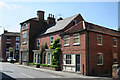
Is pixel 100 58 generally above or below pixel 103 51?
below

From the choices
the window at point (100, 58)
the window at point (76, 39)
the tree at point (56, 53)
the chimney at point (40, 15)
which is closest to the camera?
the window at point (100, 58)

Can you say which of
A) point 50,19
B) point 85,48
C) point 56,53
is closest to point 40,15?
point 50,19

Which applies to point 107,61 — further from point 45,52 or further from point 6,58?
point 6,58

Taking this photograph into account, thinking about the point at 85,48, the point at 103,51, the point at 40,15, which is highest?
the point at 40,15

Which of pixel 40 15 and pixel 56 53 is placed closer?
pixel 56 53

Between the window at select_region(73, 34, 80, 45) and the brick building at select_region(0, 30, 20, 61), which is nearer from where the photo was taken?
the window at select_region(73, 34, 80, 45)

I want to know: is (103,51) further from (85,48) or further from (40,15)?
(40,15)

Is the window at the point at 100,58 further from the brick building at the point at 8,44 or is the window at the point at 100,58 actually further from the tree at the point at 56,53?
the brick building at the point at 8,44

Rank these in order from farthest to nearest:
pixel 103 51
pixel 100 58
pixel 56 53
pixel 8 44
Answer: pixel 8 44 → pixel 56 53 → pixel 103 51 → pixel 100 58

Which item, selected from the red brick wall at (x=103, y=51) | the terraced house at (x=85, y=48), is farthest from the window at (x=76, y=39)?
the red brick wall at (x=103, y=51)

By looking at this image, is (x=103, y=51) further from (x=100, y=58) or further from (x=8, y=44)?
(x=8, y=44)

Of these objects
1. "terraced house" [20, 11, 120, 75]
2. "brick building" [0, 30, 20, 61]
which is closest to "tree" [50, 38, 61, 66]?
"terraced house" [20, 11, 120, 75]

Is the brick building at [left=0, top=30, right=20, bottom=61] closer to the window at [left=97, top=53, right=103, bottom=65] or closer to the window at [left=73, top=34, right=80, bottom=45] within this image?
the window at [left=73, top=34, right=80, bottom=45]

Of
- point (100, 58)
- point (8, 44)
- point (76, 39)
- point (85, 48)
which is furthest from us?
point (8, 44)
